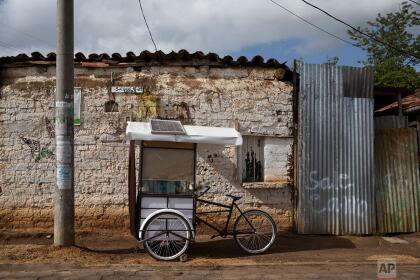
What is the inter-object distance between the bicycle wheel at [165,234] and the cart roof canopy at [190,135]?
1169 millimetres

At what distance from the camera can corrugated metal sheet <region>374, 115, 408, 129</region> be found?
10445 mm

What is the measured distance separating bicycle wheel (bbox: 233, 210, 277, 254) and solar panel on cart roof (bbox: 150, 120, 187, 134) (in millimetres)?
1774

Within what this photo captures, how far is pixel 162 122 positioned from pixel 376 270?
4.04 m

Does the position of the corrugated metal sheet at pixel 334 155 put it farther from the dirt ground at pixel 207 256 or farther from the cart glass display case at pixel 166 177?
the cart glass display case at pixel 166 177

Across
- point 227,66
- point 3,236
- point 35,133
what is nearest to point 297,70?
point 227,66

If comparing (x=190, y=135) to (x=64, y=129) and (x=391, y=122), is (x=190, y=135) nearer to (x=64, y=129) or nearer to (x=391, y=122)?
(x=64, y=129)

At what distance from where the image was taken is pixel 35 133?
931 cm

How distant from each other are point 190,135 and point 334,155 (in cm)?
375

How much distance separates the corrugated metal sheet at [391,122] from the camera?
10.4m

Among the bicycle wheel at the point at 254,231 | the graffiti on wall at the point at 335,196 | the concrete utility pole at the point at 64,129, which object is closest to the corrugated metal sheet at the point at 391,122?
the graffiti on wall at the point at 335,196

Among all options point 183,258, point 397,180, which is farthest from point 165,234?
point 397,180

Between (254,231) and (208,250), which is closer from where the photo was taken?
(254,231)

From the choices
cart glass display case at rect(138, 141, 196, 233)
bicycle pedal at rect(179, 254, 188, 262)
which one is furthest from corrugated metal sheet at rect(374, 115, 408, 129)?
bicycle pedal at rect(179, 254, 188, 262)

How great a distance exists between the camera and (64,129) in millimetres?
7660
